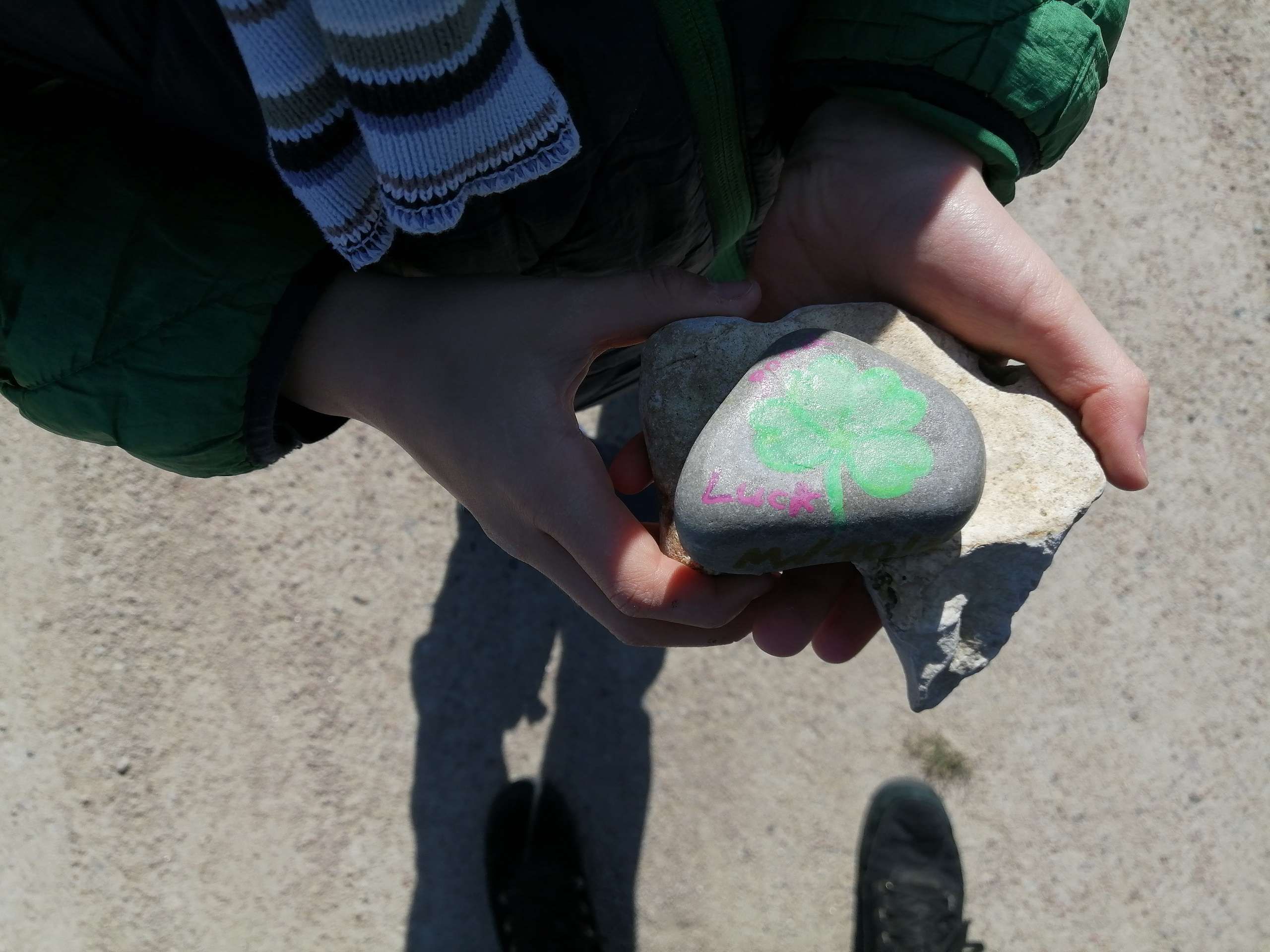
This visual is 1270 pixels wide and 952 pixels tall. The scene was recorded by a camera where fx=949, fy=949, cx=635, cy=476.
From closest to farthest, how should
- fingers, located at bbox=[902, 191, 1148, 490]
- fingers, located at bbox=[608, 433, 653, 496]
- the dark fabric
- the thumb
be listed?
the dark fabric < the thumb < fingers, located at bbox=[902, 191, 1148, 490] < fingers, located at bbox=[608, 433, 653, 496]

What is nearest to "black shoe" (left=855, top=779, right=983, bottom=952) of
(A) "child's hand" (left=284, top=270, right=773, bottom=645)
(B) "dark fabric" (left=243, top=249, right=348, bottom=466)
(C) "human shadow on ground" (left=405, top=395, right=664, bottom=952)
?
(C) "human shadow on ground" (left=405, top=395, right=664, bottom=952)

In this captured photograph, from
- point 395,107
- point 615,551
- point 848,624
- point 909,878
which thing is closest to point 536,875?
point 909,878

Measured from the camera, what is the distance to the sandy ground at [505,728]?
2465mm

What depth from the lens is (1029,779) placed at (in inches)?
99.3

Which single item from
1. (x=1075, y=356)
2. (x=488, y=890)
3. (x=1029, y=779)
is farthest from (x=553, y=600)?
(x=1075, y=356)

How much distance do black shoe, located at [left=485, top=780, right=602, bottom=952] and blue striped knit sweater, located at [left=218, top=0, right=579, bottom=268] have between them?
5.90 ft

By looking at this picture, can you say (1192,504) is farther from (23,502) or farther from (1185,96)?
(23,502)

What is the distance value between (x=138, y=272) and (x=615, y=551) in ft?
2.32

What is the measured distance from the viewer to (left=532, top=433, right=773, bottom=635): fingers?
1319 mm

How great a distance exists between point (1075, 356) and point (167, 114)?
1308 millimetres

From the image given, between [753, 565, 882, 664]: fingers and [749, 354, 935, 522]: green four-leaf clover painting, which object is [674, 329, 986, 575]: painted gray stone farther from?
[753, 565, 882, 664]: fingers

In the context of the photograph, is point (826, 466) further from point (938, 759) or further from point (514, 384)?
point (938, 759)

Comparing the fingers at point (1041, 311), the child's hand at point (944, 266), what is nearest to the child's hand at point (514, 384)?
the child's hand at point (944, 266)

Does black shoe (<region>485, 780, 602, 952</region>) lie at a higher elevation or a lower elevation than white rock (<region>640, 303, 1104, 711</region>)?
lower
